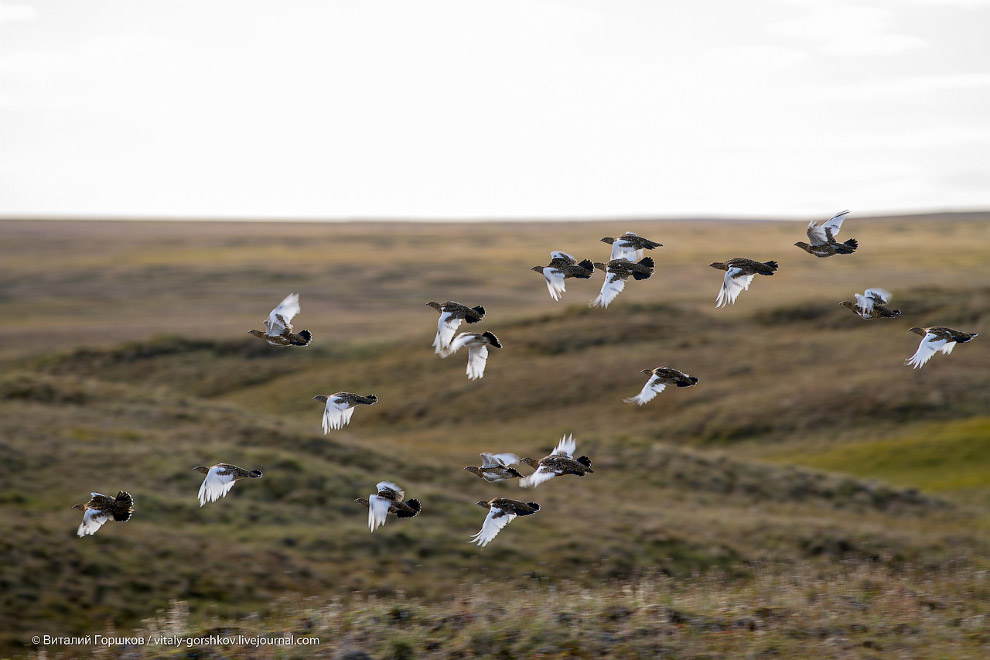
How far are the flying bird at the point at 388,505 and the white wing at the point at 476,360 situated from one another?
1.61 metres

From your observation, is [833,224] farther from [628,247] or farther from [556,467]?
A: [556,467]

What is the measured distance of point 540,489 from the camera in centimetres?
2889

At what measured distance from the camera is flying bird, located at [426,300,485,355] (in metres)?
12.3

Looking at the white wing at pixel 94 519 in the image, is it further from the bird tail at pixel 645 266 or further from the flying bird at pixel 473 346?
the bird tail at pixel 645 266

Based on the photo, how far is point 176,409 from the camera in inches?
1300

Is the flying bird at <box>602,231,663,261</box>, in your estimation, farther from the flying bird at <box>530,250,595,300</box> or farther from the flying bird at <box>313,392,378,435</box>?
the flying bird at <box>313,392,378,435</box>

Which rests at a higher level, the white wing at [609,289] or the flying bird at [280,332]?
the white wing at [609,289]

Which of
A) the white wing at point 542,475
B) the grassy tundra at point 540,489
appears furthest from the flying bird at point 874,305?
the white wing at point 542,475

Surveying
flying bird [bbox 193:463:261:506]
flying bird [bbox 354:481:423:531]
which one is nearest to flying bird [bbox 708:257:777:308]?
flying bird [bbox 354:481:423:531]

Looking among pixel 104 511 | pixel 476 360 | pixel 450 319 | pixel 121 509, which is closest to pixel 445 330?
pixel 450 319

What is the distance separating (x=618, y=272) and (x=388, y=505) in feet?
13.0

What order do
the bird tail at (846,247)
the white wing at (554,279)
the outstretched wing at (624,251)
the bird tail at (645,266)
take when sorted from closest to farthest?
the bird tail at (846,247) < the white wing at (554,279) < the bird tail at (645,266) < the outstretched wing at (624,251)

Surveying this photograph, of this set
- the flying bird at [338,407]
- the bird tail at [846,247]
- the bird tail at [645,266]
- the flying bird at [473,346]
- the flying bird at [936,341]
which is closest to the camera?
the flying bird at [936,341]

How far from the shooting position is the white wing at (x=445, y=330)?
12.4 metres
